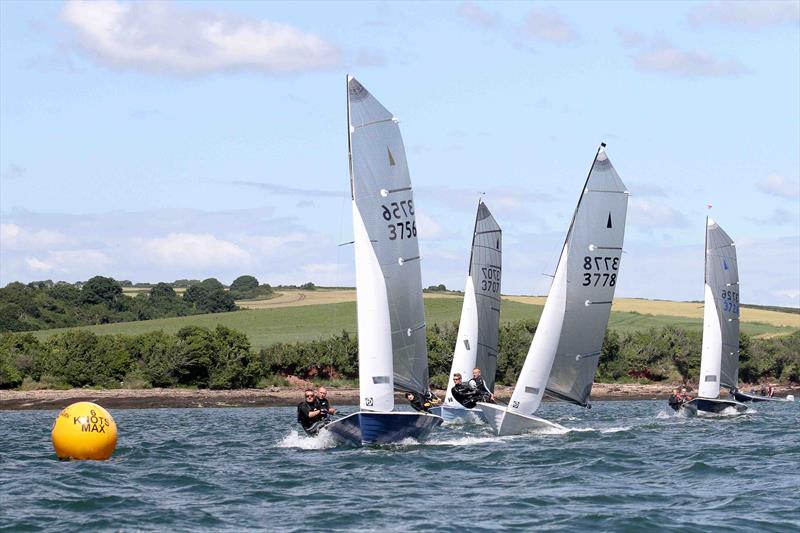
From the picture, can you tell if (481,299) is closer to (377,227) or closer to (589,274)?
(589,274)

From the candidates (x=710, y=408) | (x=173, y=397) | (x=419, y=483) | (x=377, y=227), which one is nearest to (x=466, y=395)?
(x=377, y=227)

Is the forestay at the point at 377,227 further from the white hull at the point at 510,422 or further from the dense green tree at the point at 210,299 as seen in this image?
the dense green tree at the point at 210,299

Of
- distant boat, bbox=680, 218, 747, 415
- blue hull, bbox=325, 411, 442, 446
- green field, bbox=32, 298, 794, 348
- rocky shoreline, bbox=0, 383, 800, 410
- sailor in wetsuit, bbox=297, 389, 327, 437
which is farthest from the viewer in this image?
green field, bbox=32, 298, 794, 348

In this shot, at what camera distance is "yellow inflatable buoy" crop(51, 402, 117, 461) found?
84.2 ft

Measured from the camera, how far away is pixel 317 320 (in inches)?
3957

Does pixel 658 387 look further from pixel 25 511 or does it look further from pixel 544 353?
pixel 25 511

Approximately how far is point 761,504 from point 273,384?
155 feet

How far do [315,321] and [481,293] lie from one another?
5761 cm

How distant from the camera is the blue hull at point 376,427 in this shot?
92.1 ft

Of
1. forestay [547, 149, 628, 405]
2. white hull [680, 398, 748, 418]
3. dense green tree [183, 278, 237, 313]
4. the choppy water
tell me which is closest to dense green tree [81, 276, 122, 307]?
dense green tree [183, 278, 237, 313]

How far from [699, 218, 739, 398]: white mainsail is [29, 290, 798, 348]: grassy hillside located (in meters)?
41.5

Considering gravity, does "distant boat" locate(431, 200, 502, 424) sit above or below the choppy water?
above

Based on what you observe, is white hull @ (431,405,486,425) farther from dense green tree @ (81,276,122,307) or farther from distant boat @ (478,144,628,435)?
dense green tree @ (81,276,122,307)

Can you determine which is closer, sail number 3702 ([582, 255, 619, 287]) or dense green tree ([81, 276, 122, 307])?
sail number 3702 ([582, 255, 619, 287])
